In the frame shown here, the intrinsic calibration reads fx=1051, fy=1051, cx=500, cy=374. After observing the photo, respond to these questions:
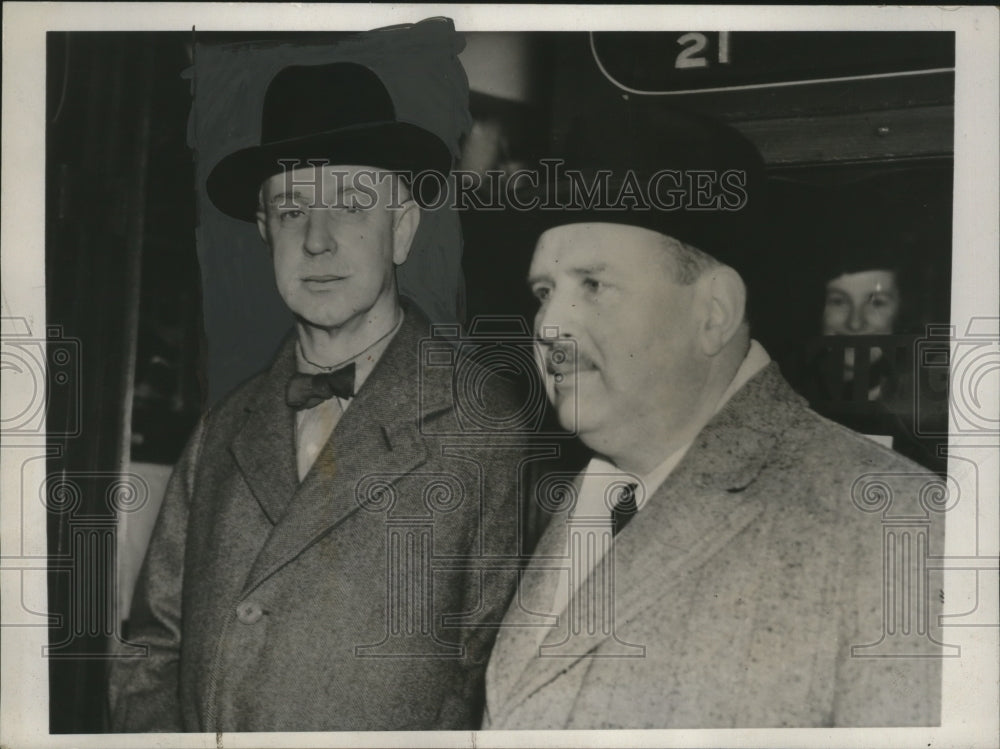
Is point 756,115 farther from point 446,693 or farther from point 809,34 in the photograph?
point 446,693

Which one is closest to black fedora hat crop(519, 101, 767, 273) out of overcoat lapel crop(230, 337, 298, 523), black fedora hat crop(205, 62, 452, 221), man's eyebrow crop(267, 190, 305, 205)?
black fedora hat crop(205, 62, 452, 221)

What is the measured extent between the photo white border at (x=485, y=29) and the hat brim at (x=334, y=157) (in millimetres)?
348

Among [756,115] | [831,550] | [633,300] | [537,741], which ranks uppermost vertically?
[756,115]

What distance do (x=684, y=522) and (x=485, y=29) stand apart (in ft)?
5.39

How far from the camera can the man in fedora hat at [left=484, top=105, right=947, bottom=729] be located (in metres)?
3.21

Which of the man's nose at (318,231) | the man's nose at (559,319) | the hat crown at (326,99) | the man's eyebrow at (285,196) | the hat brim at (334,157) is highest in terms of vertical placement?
the hat crown at (326,99)

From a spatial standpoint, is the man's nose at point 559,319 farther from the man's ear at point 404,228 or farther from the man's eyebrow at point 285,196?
the man's eyebrow at point 285,196

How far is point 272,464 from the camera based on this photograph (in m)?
3.26

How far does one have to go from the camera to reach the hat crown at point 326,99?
3.26m

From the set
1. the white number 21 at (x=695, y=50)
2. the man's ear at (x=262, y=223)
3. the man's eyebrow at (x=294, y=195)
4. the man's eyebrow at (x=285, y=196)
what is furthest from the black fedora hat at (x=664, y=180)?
the man's ear at (x=262, y=223)

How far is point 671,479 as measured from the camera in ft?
10.6

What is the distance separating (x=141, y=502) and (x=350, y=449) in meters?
0.69

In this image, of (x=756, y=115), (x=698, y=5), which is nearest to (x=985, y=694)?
(x=756, y=115)

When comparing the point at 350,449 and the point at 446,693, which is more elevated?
the point at 350,449
